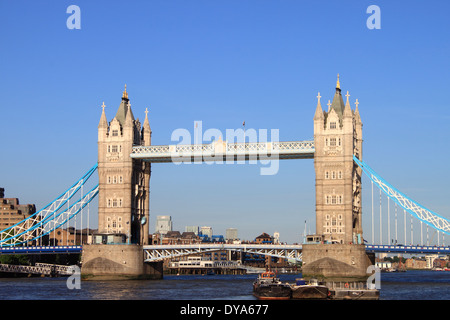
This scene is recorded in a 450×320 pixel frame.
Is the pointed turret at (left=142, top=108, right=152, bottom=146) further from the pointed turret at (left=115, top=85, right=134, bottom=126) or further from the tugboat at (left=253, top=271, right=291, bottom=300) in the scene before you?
the tugboat at (left=253, top=271, right=291, bottom=300)

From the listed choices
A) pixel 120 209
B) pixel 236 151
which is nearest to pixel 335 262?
pixel 236 151

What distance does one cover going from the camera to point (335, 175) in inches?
4865

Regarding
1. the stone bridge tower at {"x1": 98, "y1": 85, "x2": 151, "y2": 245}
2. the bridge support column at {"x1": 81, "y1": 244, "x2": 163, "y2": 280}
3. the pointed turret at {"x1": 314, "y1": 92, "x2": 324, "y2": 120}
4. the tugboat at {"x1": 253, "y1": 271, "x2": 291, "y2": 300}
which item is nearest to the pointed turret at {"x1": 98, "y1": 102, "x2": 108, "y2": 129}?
the stone bridge tower at {"x1": 98, "y1": 85, "x2": 151, "y2": 245}

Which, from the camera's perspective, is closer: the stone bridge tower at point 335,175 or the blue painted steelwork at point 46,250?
the stone bridge tower at point 335,175

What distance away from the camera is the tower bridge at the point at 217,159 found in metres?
122

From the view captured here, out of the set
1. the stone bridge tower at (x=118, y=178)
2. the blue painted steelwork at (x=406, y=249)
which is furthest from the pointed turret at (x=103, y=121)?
the blue painted steelwork at (x=406, y=249)

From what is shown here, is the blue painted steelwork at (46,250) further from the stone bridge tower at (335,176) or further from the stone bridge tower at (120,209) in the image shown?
the stone bridge tower at (335,176)

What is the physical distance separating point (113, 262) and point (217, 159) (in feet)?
76.3

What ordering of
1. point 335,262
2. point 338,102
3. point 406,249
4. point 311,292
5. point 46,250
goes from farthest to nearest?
point 46,250 → point 338,102 → point 406,249 → point 335,262 → point 311,292

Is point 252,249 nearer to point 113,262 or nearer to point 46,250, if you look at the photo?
point 113,262

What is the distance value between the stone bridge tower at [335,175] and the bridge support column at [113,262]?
2917 cm

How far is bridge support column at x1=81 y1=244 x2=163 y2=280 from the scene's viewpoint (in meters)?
127
